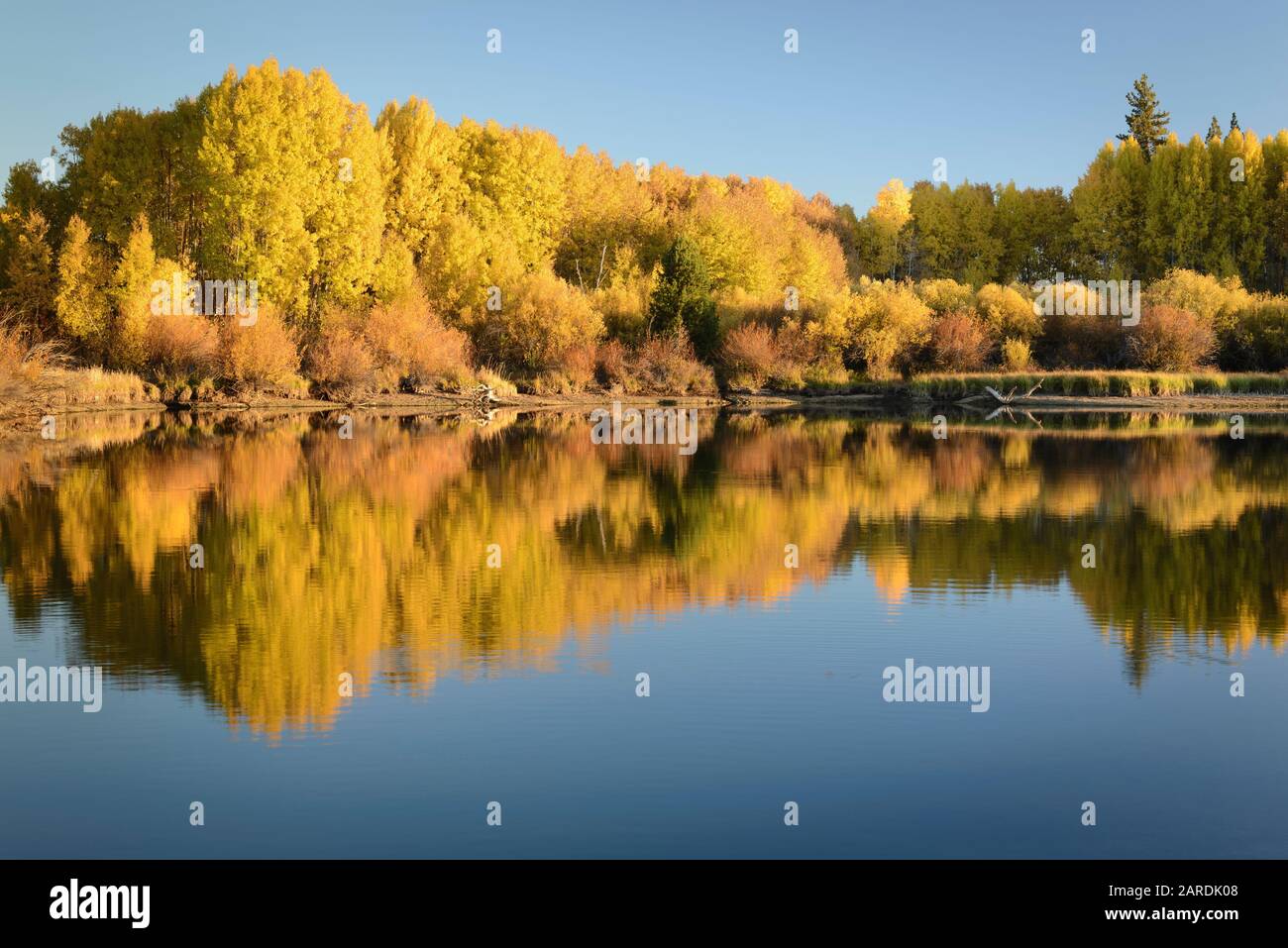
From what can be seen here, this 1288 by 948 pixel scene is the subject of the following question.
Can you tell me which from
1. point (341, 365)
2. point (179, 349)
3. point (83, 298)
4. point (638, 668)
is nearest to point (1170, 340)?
point (341, 365)

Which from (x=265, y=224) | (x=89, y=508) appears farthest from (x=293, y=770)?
(x=265, y=224)

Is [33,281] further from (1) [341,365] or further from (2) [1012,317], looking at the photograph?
(2) [1012,317]

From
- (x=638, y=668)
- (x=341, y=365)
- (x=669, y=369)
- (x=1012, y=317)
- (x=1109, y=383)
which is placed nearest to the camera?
(x=638, y=668)

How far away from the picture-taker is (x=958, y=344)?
165 ft

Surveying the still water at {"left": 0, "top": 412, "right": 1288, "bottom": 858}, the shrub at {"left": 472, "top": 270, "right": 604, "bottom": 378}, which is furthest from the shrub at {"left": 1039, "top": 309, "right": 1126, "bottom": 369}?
the still water at {"left": 0, "top": 412, "right": 1288, "bottom": 858}

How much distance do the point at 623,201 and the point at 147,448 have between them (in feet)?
129

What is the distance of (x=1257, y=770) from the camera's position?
776 centimetres

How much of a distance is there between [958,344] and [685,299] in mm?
10442

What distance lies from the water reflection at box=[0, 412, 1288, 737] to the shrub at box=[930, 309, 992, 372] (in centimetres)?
2220

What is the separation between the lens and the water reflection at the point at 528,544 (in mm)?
10508

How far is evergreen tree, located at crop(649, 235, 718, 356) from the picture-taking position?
50375 mm

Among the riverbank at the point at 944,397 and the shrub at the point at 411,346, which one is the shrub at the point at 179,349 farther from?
the shrub at the point at 411,346

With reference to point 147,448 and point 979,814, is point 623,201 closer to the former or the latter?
point 147,448

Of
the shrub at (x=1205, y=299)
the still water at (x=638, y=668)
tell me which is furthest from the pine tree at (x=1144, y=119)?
the still water at (x=638, y=668)
